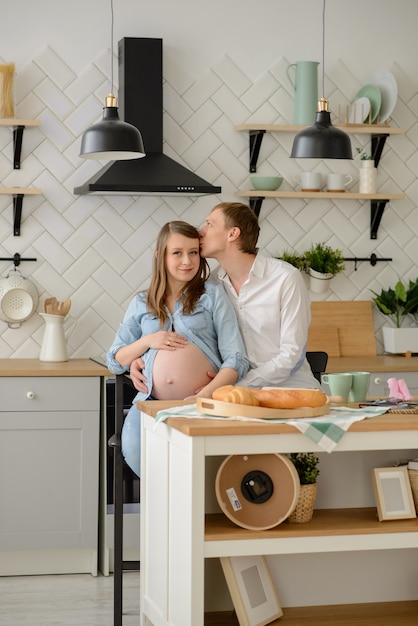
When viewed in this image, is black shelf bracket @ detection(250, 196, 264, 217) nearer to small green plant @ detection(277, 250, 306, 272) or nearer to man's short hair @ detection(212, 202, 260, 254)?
small green plant @ detection(277, 250, 306, 272)

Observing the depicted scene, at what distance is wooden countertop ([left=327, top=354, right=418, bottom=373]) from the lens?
4.63 metres

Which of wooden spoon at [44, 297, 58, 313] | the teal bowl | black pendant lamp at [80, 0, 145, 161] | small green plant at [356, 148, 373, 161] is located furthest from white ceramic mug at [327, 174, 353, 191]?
black pendant lamp at [80, 0, 145, 161]

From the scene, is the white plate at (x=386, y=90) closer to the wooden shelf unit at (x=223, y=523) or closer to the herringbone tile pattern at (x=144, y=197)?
the herringbone tile pattern at (x=144, y=197)

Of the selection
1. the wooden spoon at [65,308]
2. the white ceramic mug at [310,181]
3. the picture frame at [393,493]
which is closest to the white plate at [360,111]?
the white ceramic mug at [310,181]

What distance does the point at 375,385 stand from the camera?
4.68 metres

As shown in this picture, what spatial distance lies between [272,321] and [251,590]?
3.51 feet

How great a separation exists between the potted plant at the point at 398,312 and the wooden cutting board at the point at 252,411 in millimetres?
2536

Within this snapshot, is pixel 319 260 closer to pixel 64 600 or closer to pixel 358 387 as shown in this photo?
pixel 358 387

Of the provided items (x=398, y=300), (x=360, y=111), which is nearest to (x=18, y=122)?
(x=360, y=111)

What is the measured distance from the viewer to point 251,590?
2.77 metres

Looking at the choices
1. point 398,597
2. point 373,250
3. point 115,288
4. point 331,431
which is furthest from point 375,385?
point 331,431

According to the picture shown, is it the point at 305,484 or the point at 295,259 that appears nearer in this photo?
the point at 305,484

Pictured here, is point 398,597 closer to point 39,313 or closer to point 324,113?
point 324,113

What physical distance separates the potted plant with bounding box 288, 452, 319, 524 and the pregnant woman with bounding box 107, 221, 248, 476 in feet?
1.72
